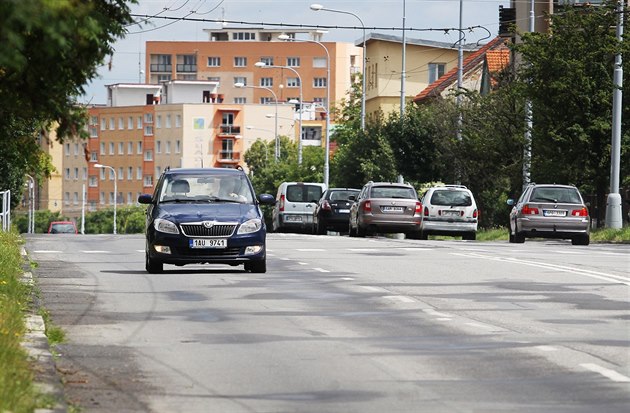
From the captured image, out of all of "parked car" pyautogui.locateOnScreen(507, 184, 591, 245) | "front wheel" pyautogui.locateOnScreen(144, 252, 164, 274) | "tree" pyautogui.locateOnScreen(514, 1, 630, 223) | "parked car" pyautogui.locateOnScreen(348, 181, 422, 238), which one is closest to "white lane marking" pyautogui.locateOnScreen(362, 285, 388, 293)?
"front wheel" pyautogui.locateOnScreen(144, 252, 164, 274)

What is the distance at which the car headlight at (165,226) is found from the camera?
24.8 m

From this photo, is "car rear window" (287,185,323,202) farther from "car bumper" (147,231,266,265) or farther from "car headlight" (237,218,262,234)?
"car bumper" (147,231,266,265)

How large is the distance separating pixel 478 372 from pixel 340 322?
447 centimetres

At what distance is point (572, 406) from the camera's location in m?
10.2

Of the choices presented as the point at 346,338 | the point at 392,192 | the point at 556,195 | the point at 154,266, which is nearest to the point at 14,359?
the point at 346,338

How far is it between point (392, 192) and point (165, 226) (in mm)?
23107

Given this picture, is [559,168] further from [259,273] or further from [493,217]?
[259,273]

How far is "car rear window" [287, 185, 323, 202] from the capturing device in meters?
61.7

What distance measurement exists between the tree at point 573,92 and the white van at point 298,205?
13.3 meters

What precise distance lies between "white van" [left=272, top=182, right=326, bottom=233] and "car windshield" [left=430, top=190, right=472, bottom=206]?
497 inches

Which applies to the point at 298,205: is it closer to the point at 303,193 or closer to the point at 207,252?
the point at 303,193

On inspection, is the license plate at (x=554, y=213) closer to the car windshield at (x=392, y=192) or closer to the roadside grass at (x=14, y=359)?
the car windshield at (x=392, y=192)

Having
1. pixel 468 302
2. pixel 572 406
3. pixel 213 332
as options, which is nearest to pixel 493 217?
pixel 468 302

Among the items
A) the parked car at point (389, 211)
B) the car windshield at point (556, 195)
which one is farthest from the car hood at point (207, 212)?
the parked car at point (389, 211)
